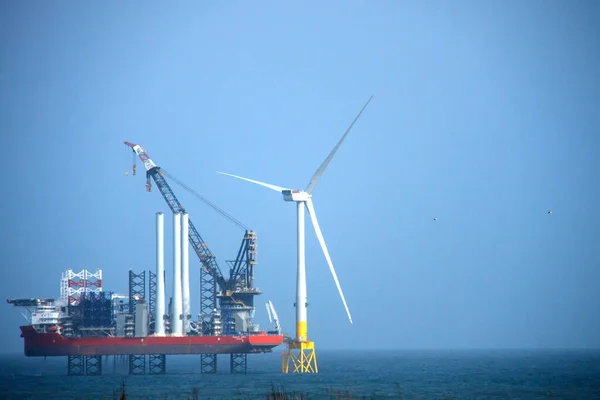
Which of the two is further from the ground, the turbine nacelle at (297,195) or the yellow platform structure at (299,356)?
the turbine nacelle at (297,195)

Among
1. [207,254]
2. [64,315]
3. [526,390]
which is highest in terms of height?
[207,254]

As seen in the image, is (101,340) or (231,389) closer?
(231,389)

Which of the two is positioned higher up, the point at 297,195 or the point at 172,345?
the point at 297,195

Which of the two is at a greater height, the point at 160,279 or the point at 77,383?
the point at 160,279

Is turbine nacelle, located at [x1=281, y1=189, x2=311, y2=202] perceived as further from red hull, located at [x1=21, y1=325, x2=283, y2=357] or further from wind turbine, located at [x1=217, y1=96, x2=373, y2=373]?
red hull, located at [x1=21, y1=325, x2=283, y2=357]

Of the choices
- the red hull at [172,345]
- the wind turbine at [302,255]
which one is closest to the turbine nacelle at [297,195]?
the wind turbine at [302,255]

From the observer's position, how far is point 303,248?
389 ft

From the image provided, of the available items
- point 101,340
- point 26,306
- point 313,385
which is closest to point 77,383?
point 101,340

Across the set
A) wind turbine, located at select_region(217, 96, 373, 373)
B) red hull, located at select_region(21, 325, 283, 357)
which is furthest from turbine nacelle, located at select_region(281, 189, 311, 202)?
red hull, located at select_region(21, 325, 283, 357)

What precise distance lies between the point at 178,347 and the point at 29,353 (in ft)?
79.3

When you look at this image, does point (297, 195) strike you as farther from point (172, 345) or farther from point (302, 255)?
point (172, 345)

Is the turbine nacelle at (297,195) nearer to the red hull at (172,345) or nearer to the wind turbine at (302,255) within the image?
the wind turbine at (302,255)

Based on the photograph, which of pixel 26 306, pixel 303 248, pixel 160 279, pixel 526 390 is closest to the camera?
pixel 526 390

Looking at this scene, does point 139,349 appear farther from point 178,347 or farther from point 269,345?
point 269,345
